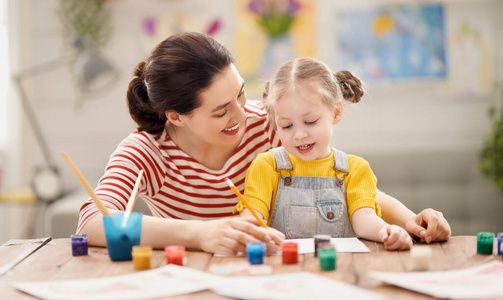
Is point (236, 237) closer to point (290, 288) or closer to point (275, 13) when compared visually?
point (290, 288)

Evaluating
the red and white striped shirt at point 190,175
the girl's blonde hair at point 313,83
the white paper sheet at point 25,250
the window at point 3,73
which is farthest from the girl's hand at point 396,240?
the window at point 3,73

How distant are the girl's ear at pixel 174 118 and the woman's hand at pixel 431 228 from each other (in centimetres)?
74

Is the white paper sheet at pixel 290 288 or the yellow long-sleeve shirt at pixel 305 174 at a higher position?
the yellow long-sleeve shirt at pixel 305 174

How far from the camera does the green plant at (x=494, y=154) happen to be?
3113 mm

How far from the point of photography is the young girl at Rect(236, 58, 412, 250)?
149 cm

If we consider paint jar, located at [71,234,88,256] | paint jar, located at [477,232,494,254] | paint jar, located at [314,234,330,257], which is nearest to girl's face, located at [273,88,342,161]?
paint jar, located at [314,234,330,257]

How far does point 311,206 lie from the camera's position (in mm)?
1496

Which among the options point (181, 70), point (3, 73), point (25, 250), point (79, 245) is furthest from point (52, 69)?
point (79, 245)

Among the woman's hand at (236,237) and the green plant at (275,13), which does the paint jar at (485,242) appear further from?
the green plant at (275,13)

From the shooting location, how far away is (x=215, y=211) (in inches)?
72.0

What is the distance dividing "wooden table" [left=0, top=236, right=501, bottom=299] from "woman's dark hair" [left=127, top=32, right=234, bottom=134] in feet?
1.69

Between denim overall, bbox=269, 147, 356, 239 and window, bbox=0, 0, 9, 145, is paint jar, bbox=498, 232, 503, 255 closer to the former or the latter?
denim overall, bbox=269, 147, 356, 239

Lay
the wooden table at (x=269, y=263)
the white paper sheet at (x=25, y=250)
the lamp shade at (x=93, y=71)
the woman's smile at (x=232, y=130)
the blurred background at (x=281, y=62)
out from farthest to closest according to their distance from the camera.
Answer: the lamp shade at (x=93, y=71) → the blurred background at (x=281, y=62) → the woman's smile at (x=232, y=130) → the white paper sheet at (x=25, y=250) → the wooden table at (x=269, y=263)

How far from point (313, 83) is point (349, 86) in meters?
0.15
